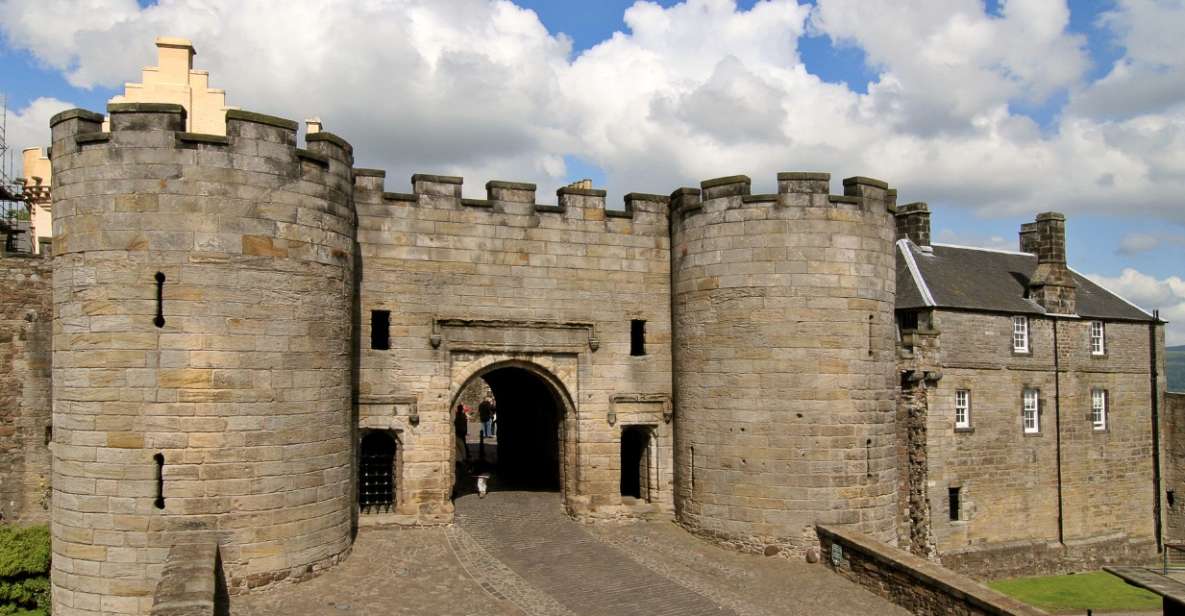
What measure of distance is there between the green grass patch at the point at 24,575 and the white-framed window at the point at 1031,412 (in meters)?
25.4

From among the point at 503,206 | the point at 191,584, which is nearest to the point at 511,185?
the point at 503,206

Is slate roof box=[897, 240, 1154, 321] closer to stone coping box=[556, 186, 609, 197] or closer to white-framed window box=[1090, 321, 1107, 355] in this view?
white-framed window box=[1090, 321, 1107, 355]

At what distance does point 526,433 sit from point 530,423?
1.33ft

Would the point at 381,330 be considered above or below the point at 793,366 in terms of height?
above

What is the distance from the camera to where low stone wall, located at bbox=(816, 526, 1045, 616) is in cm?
1161

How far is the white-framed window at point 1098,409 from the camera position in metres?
27.1

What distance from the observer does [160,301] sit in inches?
465

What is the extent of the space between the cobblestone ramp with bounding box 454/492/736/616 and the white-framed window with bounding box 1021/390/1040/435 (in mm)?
16034

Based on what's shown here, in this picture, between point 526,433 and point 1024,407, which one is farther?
point 1024,407

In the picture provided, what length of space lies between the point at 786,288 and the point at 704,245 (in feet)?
6.10

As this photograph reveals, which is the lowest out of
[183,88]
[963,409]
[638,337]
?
[963,409]

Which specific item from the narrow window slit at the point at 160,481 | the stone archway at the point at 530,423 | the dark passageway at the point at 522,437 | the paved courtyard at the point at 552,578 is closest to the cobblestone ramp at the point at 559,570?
the paved courtyard at the point at 552,578

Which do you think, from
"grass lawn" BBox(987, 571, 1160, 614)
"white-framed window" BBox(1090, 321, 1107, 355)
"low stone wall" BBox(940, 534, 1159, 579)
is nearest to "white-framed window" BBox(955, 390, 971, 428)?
"low stone wall" BBox(940, 534, 1159, 579)

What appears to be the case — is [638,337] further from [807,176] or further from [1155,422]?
[1155,422]
